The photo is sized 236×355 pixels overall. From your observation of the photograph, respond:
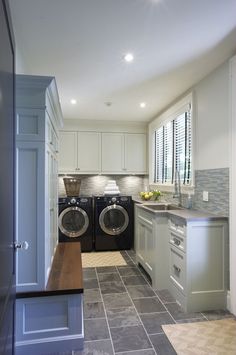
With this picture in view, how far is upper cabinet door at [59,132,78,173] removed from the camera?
4.88 m

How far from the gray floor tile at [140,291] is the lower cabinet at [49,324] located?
1001mm

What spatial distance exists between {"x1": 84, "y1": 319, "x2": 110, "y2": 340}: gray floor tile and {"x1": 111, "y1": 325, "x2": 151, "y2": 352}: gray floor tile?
0.22 feet

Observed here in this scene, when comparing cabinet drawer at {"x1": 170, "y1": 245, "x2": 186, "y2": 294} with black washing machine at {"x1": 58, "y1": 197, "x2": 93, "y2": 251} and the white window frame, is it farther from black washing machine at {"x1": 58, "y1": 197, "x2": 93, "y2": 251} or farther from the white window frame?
black washing machine at {"x1": 58, "y1": 197, "x2": 93, "y2": 251}

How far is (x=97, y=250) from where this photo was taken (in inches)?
183

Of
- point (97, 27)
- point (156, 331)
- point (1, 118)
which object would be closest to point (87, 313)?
point (156, 331)

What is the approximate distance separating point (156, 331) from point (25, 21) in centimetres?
269

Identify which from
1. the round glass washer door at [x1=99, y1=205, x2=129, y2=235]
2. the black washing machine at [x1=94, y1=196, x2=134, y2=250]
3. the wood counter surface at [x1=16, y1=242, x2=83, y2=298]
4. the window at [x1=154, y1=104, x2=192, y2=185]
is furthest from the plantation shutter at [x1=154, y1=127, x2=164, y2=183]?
the wood counter surface at [x1=16, y1=242, x2=83, y2=298]

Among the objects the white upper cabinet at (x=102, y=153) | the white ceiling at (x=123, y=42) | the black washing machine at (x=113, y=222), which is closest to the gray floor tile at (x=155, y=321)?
the black washing machine at (x=113, y=222)

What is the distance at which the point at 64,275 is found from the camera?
220cm

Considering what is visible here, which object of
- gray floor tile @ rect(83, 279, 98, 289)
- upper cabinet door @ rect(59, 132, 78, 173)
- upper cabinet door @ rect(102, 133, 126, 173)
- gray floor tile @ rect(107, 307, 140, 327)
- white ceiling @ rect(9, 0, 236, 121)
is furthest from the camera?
upper cabinet door @ rect(102, 133, 126, 173)

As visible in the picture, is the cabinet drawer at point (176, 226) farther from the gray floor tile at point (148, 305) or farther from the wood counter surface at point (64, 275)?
the wood counter surface at point (64, 275)

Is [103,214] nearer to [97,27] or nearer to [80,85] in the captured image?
[80,85]

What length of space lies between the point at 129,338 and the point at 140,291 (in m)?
0.90

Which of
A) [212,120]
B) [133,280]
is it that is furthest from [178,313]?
[212,120]
